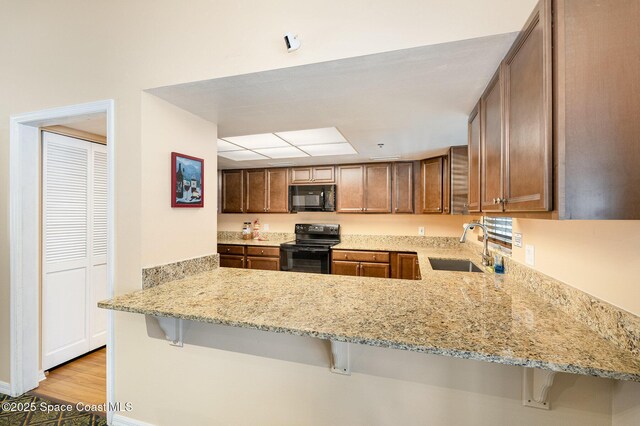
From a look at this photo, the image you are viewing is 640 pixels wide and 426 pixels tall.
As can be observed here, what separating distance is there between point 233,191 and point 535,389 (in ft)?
14.8

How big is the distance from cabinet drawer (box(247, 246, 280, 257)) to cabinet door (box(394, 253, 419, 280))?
5.79 ft

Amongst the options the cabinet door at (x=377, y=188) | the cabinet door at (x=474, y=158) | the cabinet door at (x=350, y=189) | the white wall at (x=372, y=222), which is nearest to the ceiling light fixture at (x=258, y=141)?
the cabinet door at (x=350, y=189)

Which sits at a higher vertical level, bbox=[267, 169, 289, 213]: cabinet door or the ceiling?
the ceiling

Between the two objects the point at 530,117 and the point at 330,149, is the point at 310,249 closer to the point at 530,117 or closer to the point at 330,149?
the point at 330,149

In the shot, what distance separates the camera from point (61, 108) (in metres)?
1.84

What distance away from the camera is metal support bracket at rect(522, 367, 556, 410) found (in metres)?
1.14

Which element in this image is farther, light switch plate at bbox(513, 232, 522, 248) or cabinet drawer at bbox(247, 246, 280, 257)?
cabinet drawer at bbox(247, 246, 280, 257)

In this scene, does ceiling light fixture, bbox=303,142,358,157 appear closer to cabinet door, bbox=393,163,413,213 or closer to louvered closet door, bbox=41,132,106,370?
cabinet door, bbox=393,163,413,213

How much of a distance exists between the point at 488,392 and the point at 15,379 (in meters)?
3.14

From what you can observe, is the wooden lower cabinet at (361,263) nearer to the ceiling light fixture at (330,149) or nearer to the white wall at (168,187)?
the ceiling light fixture at (330,149)

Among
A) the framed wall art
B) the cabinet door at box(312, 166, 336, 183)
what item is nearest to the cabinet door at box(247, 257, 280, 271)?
the cabinet door at box(312, 166, 336, 183)

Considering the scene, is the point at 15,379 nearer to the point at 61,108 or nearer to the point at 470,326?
the point at 61,108

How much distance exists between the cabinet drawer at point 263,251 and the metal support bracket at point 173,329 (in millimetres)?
2601

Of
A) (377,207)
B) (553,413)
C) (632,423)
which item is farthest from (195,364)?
(377,207)
